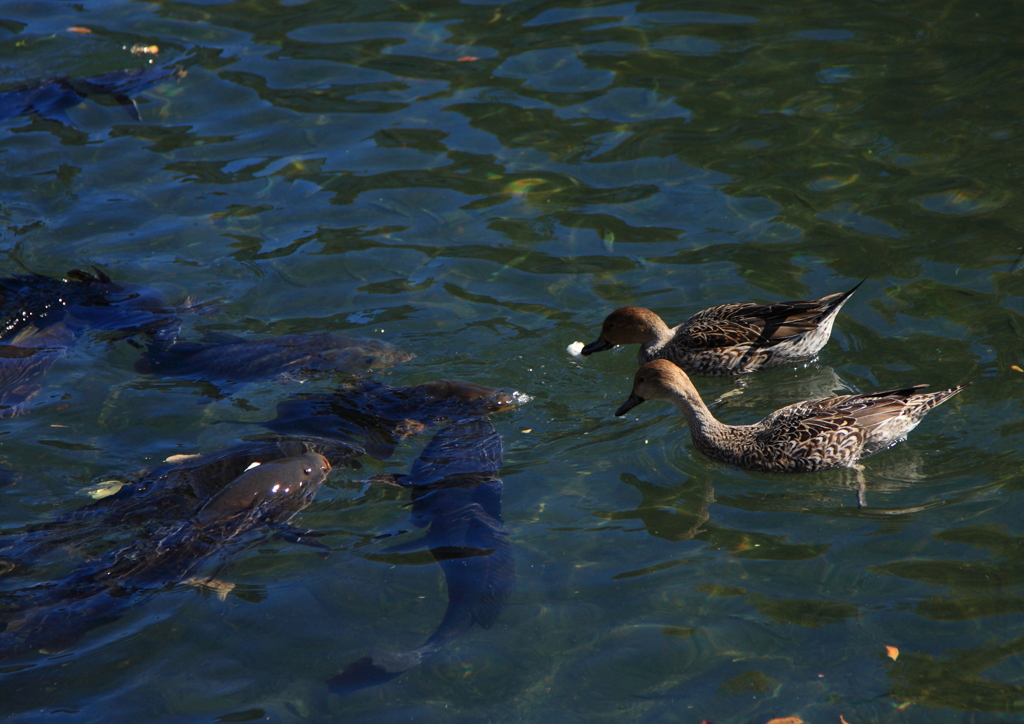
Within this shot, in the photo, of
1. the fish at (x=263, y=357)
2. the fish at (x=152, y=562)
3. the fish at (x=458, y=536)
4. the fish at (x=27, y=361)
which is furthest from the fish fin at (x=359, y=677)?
the fish at (x=27, y=361)

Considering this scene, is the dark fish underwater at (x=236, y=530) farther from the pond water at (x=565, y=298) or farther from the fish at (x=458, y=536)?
the pond water at (x=565, y=298)

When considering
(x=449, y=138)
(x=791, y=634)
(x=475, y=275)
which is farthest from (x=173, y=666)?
(x=449, y=138)

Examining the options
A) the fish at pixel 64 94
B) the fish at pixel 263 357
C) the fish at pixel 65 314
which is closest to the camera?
the fish at pixel 263 357

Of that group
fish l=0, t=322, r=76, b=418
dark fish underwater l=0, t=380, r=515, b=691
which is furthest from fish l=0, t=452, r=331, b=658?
fish l=0, t=322, r=76, b=418

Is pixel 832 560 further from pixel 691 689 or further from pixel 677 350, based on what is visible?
pixel 677 350

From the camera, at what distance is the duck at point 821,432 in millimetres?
6098

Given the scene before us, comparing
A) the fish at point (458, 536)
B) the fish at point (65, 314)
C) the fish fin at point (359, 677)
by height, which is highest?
the fish at point (65, 314)

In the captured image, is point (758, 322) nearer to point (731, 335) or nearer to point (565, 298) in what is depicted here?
point (731, 335)

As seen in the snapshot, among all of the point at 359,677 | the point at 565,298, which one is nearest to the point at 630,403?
the point at 565,298

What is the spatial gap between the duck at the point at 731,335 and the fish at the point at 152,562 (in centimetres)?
290

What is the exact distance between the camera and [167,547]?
5.54 meters

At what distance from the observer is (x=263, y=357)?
23.8ft

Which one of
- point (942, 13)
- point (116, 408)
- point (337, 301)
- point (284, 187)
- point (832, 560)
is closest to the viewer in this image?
point (832, 560)

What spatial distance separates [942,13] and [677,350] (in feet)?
21.9
